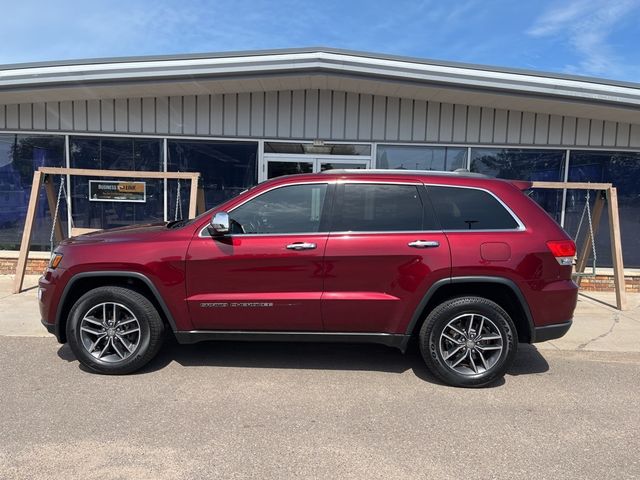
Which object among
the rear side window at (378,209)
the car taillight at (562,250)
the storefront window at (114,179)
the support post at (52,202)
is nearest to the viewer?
the car taillight at (562,250)

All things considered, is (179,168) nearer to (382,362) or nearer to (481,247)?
(382,362)

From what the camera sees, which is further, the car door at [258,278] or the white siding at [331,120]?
the white siding at [331,120]

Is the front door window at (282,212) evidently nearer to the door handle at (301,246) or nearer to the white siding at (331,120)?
the door handle at (301,246)

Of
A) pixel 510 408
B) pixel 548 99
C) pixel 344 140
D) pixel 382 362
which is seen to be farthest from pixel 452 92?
pixel 510 408

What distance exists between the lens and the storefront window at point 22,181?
8.48 m

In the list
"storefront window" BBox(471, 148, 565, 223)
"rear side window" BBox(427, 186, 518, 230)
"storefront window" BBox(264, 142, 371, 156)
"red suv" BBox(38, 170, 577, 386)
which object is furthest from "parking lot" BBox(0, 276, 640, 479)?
"storefront window" BBox(264, 142, 371, 156)

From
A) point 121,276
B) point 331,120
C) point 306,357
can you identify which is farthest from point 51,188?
point 306,357

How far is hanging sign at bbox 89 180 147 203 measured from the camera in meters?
8.45

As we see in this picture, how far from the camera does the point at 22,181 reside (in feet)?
28.2

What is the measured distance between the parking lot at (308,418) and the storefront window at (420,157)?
4.37m

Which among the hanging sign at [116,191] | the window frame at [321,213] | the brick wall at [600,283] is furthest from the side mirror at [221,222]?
the brick wall at [600,283]

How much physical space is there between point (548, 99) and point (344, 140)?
329 cm

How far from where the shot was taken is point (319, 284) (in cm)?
399

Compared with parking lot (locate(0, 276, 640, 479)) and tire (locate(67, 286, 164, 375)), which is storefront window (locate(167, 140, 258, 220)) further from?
tire (locate(67, 286, 164, 375))
